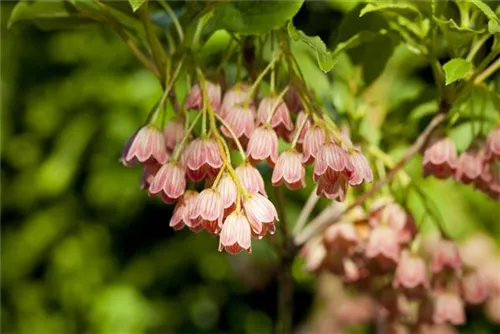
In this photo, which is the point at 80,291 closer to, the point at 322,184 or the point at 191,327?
the point at 191,327

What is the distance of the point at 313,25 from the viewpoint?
7.82 feet

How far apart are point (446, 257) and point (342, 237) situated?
20 centimetres

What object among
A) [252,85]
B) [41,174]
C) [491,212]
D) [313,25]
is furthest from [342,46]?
[41,174]

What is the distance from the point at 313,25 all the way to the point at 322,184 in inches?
44.7

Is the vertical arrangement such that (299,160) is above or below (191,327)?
above

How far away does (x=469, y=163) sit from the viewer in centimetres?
151

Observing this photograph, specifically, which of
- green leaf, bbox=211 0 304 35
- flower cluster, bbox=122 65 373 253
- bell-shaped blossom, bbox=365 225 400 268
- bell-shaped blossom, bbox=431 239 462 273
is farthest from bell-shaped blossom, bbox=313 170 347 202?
bell-shaped blossom, bbox=431 239 462 273

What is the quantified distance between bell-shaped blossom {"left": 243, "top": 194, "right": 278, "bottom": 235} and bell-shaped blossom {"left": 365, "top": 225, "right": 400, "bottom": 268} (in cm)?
40

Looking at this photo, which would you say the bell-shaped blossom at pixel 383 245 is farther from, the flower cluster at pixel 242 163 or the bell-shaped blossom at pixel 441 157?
the flower cluster at pixel 242 163

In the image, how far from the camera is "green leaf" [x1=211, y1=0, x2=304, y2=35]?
130 cm

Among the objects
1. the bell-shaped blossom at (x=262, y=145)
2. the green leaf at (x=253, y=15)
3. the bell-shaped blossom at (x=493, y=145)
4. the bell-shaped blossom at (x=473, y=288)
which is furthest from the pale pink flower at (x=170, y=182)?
the bell-shaped blossom at (x=473, y=288)

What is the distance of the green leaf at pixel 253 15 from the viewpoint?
1.30 meters

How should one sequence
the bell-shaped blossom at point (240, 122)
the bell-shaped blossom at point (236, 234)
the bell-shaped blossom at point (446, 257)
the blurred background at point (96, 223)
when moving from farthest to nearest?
the blurred background at point (96, 223) < the bell-shaped blossom at point (446, 257) < the bell-shaped blossom at point (240, 122) < the bell-shaped blossom at point (236, 234)

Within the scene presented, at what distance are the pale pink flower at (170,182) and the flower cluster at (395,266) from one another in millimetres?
442
